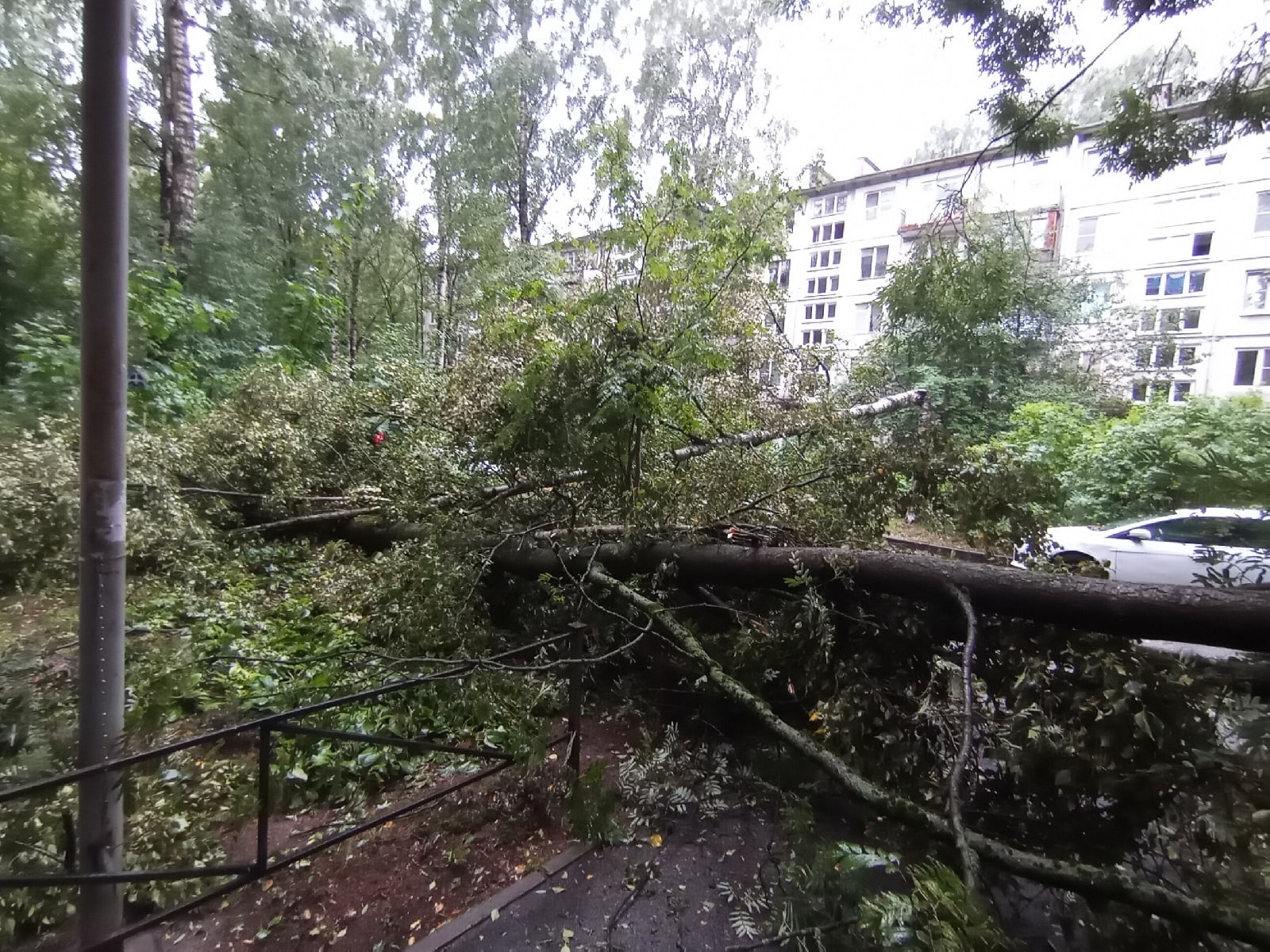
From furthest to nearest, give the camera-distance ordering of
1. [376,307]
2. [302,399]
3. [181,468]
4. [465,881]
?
1. [376,307]
2. [302,399]
3. [181,468]
4. [465,881]

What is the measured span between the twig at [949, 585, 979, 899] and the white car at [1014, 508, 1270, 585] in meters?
0.67

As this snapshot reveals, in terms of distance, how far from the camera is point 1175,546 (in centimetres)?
308

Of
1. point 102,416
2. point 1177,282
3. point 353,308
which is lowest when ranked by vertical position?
point 102,416

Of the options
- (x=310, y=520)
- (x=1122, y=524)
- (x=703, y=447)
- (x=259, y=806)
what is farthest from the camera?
(x=310, y=520)

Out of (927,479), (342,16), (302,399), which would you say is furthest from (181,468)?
(342,16)

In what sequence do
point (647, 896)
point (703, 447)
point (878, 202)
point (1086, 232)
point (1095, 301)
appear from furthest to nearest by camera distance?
point (878, 202) → point (703, 447) → point (1095, 301) → point (1086, 232) → point (647, 896)

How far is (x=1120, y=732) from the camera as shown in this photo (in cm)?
256

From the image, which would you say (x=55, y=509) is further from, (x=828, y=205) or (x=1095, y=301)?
(x=828, y=205)

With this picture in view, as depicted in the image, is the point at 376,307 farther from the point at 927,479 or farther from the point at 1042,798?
the point at 1042,798

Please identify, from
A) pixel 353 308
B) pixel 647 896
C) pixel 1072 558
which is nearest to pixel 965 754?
pixel 647 896

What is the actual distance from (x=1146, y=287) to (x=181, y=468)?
8.29 meters

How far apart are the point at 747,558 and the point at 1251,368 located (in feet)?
9.26

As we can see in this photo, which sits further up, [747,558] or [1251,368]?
[1251,368]

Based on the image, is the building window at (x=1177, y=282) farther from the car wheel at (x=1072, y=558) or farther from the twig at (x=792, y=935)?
the twig at (x=792, y=935)
